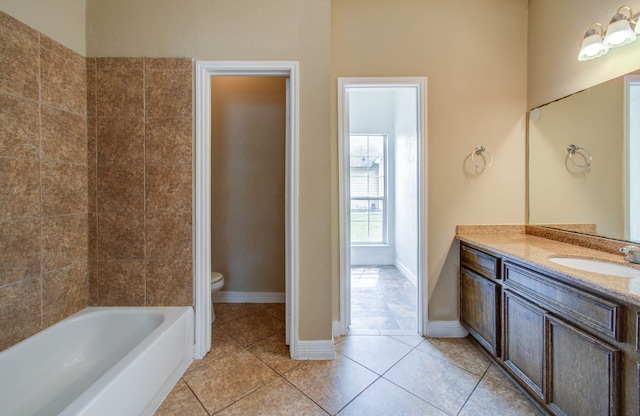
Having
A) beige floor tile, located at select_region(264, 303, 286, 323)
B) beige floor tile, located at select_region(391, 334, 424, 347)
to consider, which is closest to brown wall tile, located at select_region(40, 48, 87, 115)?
beige floor tile, located at select_region(264, 303, 286, 323)

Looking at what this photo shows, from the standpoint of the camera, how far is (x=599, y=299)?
1.03m

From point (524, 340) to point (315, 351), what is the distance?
4.15ft

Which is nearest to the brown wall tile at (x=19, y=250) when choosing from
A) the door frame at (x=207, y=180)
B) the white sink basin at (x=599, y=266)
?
the door frame at (x=207, y=180)

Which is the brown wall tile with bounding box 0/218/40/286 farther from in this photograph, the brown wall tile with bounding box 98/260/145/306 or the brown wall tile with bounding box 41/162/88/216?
the brown wall tile with bounding box 98/260/145/306

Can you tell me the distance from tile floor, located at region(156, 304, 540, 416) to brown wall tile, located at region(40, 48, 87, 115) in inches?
73.6

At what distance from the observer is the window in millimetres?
4270

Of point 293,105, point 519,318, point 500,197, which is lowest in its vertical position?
point 519,318

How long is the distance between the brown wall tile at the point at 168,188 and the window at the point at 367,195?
9.59 ft

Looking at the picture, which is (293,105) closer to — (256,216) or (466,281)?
(256,216)

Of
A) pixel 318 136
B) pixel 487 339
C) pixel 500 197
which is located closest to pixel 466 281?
pixel 487 339

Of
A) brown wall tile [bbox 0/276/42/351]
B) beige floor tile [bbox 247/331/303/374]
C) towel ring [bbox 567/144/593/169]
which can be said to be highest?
towel ring [bbox 567/144/593/169]

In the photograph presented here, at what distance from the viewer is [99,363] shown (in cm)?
155

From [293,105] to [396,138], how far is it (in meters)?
2.66

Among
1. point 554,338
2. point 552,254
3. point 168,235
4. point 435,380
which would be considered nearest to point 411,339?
point 435,380
